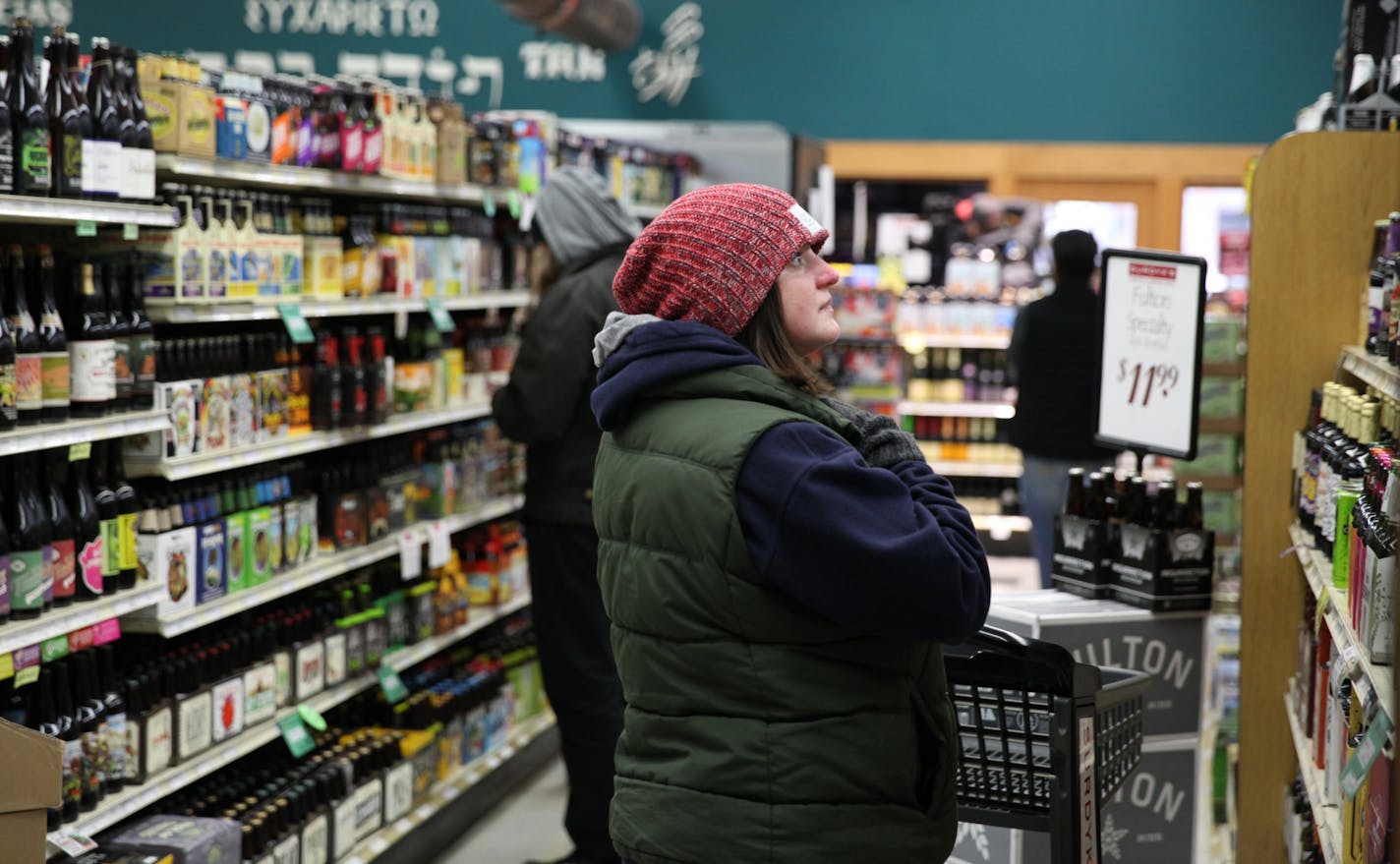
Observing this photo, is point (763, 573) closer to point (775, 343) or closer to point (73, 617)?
point (775, 343)

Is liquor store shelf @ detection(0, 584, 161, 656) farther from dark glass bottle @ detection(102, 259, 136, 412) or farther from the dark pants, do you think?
the dark pants

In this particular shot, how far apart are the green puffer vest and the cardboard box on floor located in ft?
3.85

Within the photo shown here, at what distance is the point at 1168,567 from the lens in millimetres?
3871

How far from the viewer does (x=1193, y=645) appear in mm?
3918

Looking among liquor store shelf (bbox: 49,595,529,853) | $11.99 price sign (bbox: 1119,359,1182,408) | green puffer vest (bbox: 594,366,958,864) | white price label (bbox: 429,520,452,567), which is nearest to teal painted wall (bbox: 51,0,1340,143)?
liquor store shelf (bbox: 49,595,529,853)

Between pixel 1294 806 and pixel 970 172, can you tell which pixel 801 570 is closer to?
pixel 1294 806

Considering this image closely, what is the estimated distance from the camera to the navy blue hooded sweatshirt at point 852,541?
6.93 ft

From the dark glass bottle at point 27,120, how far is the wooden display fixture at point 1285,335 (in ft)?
9.33

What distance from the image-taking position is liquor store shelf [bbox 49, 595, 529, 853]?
358 centimetres

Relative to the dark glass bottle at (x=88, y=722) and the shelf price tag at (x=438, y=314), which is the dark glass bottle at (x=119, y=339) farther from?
the shelf price tag at (x=438, y=314)

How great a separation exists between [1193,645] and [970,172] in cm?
835

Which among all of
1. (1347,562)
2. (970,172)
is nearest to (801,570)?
(1347,562)

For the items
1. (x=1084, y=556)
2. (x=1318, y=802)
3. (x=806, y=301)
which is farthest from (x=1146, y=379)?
(x=806, y=301)

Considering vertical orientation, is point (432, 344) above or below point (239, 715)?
above
